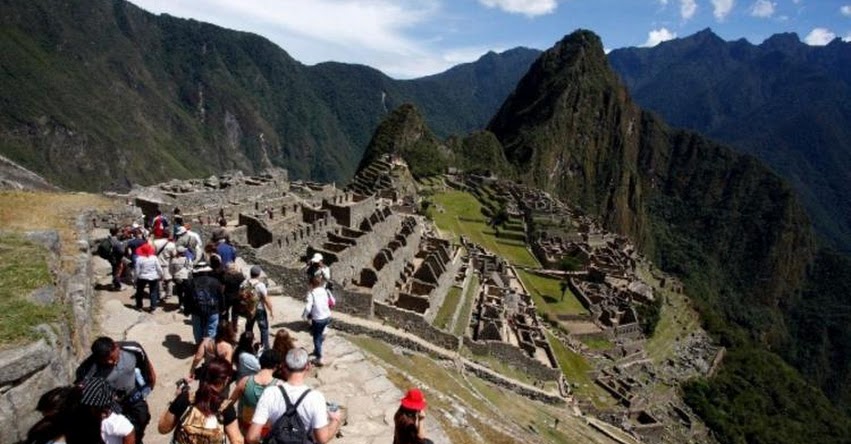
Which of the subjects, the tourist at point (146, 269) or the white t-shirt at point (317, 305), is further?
the tourist at point (146, 269)

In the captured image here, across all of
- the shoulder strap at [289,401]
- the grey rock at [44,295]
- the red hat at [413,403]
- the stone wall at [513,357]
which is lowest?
the stone wall at [513,357]

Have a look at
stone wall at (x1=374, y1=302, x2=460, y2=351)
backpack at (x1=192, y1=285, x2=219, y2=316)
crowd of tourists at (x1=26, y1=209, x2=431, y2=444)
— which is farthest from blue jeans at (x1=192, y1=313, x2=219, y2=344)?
stone wall at (x1=374, y1=302, x2=460, y2=351)

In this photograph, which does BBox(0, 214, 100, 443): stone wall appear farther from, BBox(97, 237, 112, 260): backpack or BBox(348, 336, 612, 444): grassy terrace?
BBox(348, 336, 612, 444): grassy terrace

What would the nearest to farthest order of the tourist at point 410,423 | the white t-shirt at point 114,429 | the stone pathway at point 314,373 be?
the white t-shirt at point 114,429 → the tourist at point 410,423 → the stone pathway at point 314,373

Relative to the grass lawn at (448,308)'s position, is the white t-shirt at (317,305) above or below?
above

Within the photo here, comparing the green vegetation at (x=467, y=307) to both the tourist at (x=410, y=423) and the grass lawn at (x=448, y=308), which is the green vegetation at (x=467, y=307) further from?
the tourist at (x=410, y=423)

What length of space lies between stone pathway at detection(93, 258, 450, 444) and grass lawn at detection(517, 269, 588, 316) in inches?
1644

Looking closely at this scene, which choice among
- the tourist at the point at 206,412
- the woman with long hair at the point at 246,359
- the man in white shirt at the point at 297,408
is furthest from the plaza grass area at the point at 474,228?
the tourist at the point at 206,412

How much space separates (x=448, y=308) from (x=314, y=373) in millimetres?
21505

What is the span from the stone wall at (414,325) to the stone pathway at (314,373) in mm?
9014

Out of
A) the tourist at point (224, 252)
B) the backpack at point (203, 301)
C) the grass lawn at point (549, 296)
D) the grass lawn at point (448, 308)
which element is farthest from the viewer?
the grass lawn at point (549, 296)

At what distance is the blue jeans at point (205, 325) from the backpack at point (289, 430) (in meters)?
5.20

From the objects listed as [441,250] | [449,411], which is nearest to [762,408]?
[441,250]

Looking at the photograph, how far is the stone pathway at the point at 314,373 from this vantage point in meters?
12.4
